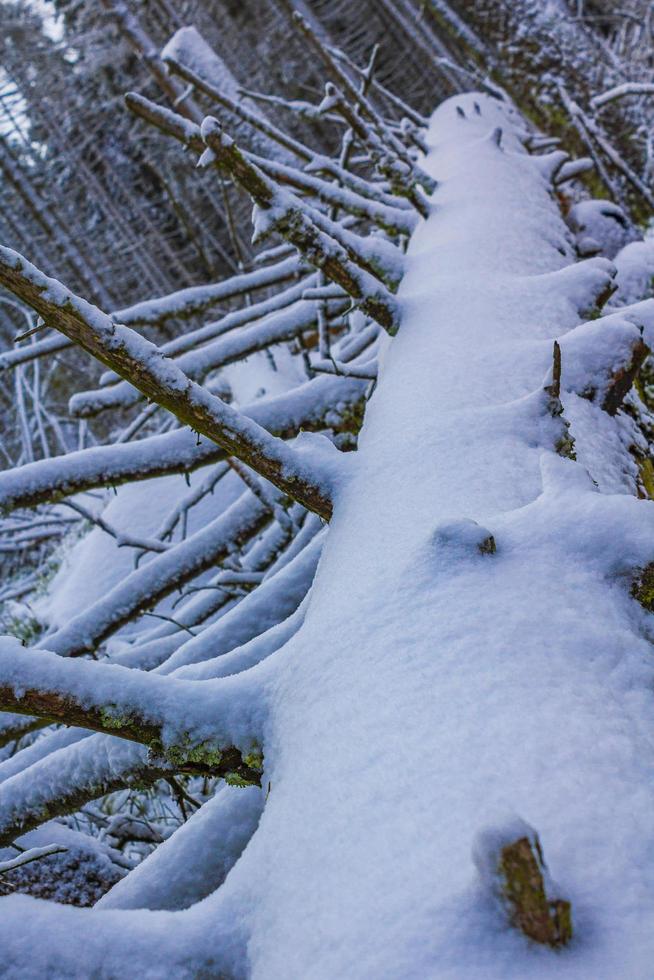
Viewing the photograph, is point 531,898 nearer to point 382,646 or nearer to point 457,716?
point 457,716

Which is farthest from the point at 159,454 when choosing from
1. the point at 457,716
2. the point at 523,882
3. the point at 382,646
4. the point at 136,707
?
the point at 523,882

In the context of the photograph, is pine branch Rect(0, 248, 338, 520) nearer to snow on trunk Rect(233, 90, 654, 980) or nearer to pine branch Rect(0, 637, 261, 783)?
snow on trunk Rect(233, 90, 654, 980)

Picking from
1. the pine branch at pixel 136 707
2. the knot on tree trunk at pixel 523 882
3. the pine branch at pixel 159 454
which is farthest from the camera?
the pine branch at pixel 159 454

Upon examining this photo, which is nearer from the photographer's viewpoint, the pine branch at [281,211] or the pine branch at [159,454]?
the pine branch at [281,211]

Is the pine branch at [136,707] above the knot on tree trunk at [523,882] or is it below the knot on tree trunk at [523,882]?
above

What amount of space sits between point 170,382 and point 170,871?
0.74 meters

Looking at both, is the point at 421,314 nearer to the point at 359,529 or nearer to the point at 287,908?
the point at 359,529

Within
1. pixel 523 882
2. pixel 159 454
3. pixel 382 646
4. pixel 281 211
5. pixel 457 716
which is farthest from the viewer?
pixel 159 454

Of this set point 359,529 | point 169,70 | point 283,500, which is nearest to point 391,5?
point 169,70

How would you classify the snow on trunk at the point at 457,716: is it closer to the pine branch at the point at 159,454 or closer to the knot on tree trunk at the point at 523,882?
the knot on tree trunk at the point at 523,882

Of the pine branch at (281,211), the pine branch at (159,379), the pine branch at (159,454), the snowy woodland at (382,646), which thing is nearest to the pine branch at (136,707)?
the snowy woodland at (382,646)

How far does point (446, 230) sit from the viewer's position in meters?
2.19

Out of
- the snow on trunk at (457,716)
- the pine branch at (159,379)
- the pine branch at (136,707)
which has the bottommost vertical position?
the snow on trunk at (457,716)

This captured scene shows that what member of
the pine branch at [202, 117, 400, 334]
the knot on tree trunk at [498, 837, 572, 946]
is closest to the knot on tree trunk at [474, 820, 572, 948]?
the knot on tree trunk at [498, 837, 572, 946]
